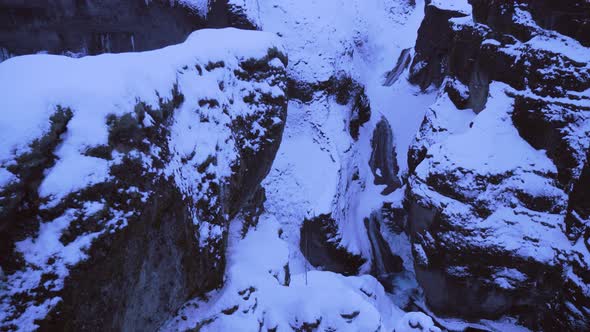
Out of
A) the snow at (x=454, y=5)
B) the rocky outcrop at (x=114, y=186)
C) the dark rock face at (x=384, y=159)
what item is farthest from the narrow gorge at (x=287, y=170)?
the snow at (x=454, y=5)

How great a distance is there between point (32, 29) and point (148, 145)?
1079 cm

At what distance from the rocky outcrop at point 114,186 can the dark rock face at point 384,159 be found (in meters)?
13.6

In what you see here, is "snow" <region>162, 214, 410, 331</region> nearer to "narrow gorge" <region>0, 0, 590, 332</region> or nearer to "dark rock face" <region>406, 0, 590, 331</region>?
"narrow gorge" <region>0, 0, 590, 332</region>

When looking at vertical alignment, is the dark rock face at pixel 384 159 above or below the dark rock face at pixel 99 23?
below

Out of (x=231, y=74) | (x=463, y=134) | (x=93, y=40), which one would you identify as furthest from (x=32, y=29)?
(x=463, y=134)

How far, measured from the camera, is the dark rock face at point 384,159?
61.6ft

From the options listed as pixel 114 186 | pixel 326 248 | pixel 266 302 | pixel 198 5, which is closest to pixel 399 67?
pixel 198 5

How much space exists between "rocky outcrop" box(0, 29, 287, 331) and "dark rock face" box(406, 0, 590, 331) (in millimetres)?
8796

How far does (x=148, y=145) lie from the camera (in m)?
4.46

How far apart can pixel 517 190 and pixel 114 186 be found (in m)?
12.3

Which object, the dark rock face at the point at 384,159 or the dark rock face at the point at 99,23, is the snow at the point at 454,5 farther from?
the dark rock face at the point at 99,23

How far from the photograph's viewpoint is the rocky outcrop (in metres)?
3.15

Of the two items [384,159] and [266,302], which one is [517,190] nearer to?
[384,159]

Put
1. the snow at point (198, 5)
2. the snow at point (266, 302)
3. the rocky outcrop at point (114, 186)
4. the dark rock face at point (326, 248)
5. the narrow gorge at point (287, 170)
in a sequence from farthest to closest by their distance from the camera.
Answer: the dark rock face at point (326, 248), the snow at point (198, 5), the snow at point (266, 302), the narrow gorge at point (287, 170), the rocky outcrop at point (114, 186)
